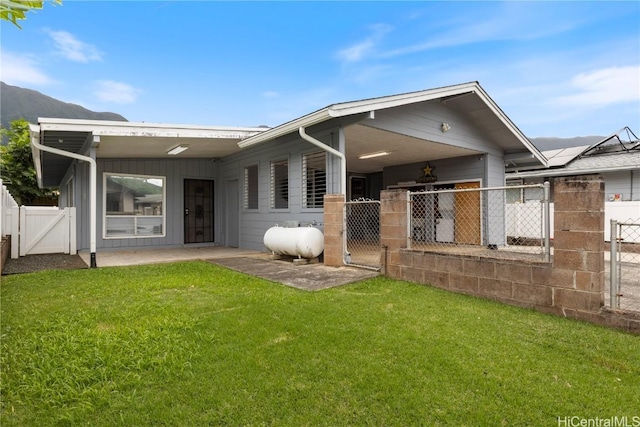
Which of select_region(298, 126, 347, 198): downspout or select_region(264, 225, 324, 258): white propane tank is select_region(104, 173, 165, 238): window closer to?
select_region(264, 225, 324, 258): white propane tank

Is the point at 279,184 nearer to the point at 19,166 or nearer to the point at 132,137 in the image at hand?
the point at 132,137

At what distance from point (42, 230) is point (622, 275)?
11648mm

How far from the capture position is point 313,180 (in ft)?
25.6

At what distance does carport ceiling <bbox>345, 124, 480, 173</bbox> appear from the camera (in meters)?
7.70

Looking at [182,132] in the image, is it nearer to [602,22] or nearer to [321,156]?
[321,156]

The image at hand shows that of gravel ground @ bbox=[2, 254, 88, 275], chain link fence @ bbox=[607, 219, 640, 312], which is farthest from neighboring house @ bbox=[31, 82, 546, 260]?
chain link fence @ bbox=[607, 219, 640, 312]

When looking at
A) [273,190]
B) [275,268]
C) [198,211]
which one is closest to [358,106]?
[275,268]

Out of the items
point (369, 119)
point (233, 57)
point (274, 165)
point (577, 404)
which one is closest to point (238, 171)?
point (274, 165)

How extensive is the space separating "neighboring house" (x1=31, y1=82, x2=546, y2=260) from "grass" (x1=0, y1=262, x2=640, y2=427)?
3511 millimetres

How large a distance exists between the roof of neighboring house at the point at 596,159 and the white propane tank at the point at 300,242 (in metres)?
8.77

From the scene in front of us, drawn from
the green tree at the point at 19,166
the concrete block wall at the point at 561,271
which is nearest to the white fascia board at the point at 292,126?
the concrete block wall at the point at 561,271

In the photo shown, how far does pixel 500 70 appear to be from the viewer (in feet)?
52.0

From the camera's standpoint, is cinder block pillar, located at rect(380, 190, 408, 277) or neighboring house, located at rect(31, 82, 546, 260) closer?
cinder block pillar, located at rect(380, 190, 408, 277)

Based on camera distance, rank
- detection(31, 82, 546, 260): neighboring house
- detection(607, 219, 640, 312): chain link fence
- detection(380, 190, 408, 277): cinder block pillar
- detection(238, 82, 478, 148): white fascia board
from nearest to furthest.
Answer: detection(607, 219, 640, 312): chain link fence, detection(380, 190, 408, 277): cinder block pillar, detection(238, 82, 478, 148): white fascia board, detection(31, 82, 546, 260): neighboring house
